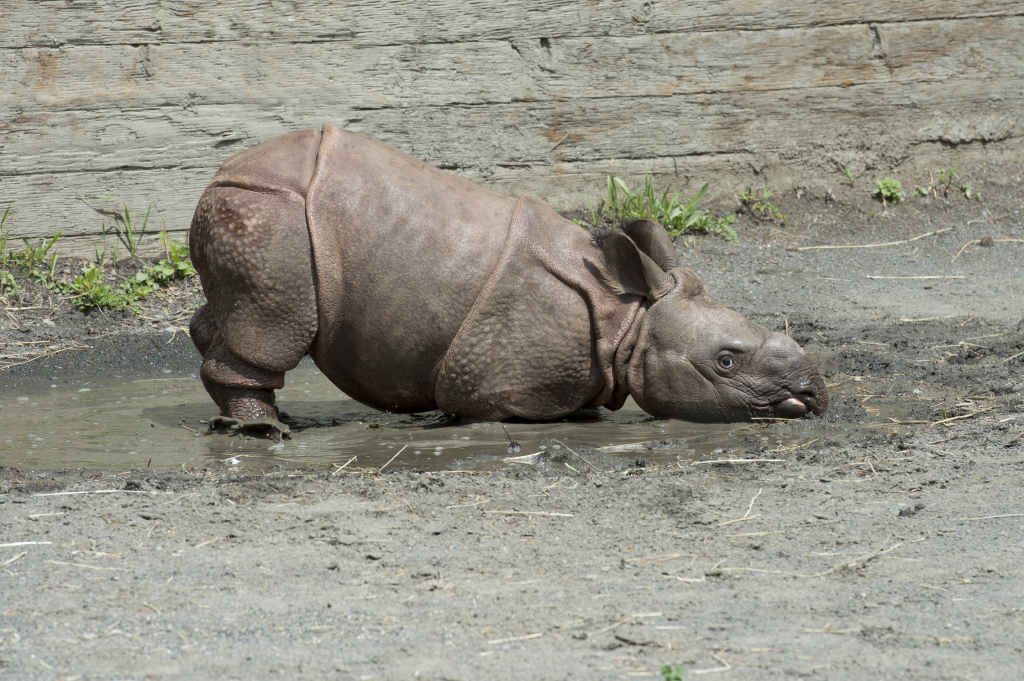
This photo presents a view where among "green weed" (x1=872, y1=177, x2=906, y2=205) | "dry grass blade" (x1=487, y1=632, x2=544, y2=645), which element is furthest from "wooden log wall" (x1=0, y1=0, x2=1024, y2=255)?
"dry grass blade" (x1=487, y1=632, x2=544, y2=645)

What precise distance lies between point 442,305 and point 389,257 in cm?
32

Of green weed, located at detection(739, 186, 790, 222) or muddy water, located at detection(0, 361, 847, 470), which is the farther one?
green weed, located at detection(739, 186, 790, 222)

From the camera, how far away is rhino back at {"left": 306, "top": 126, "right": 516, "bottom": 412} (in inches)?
183

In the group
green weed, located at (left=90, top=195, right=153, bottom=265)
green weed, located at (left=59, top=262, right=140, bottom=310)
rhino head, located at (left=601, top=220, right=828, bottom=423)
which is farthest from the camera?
green weed, located at (left=90, top=195, right=153, bottom=265)

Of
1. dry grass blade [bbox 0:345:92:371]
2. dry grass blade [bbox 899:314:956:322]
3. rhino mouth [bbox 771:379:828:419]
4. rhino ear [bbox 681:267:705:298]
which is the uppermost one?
rhino ear [bbox 681:267:705:298]

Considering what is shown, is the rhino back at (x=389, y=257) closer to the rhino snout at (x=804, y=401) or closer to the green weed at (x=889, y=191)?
the rhino snout at (x=804, y=401)

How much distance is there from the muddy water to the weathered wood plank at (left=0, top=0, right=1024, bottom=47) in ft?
9.75

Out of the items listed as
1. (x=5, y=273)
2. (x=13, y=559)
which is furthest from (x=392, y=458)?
(x=5, y=273)

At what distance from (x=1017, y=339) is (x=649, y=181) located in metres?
3.13

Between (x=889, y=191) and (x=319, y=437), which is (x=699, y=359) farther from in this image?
(x=889, y=191)

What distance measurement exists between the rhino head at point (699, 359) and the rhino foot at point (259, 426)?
165 cm

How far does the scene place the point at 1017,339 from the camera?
21.1 feet

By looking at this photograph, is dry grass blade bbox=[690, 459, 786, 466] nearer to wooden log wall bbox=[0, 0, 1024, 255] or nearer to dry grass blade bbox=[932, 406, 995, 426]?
dry grass blade bbox=[932, 406, 995, 426]

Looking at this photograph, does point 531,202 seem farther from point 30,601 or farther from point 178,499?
point 30,601
